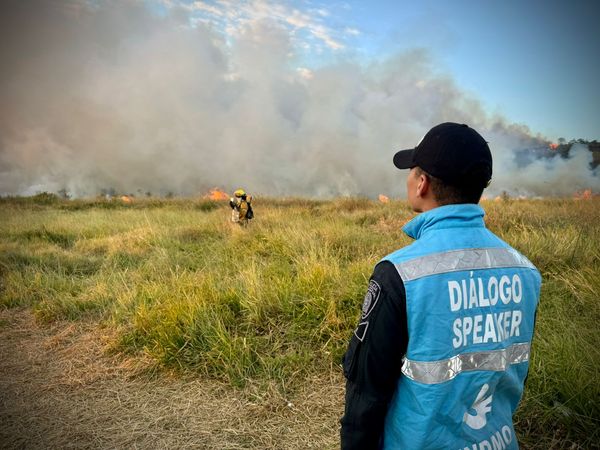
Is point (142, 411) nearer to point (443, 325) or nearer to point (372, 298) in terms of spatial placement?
point (372, 298)

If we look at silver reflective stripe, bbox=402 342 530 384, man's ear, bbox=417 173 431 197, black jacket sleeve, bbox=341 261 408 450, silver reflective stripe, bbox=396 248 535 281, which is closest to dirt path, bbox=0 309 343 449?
black jacket sleeve, bbox=341 261 408 450

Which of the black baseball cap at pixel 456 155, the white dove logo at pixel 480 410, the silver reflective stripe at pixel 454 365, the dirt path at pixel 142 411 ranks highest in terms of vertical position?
the black baseball cap at pixel 456 155

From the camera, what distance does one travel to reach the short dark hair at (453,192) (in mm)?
1448

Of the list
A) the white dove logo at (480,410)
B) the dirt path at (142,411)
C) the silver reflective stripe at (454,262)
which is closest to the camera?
the silver reflective stripe at (454,262)

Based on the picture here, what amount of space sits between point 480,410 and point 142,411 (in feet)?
9.81

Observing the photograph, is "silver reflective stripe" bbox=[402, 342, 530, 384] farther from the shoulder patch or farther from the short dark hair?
the short dark hair

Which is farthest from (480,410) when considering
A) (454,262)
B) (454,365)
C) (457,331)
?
(454,262)

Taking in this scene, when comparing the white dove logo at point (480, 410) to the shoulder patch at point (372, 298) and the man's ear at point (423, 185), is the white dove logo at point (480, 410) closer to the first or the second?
the shoulder patch at point (372, 298)

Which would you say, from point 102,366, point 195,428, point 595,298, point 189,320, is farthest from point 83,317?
point 595,298

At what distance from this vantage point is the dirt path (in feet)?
9.84

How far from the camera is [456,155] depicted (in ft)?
4.55

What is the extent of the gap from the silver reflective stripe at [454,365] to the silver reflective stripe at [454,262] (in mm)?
336

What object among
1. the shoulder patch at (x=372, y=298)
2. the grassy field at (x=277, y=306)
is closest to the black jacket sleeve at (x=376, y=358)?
the shoulder patch at (x=372, y=298)

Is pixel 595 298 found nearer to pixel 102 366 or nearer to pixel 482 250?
pixel 482 250
